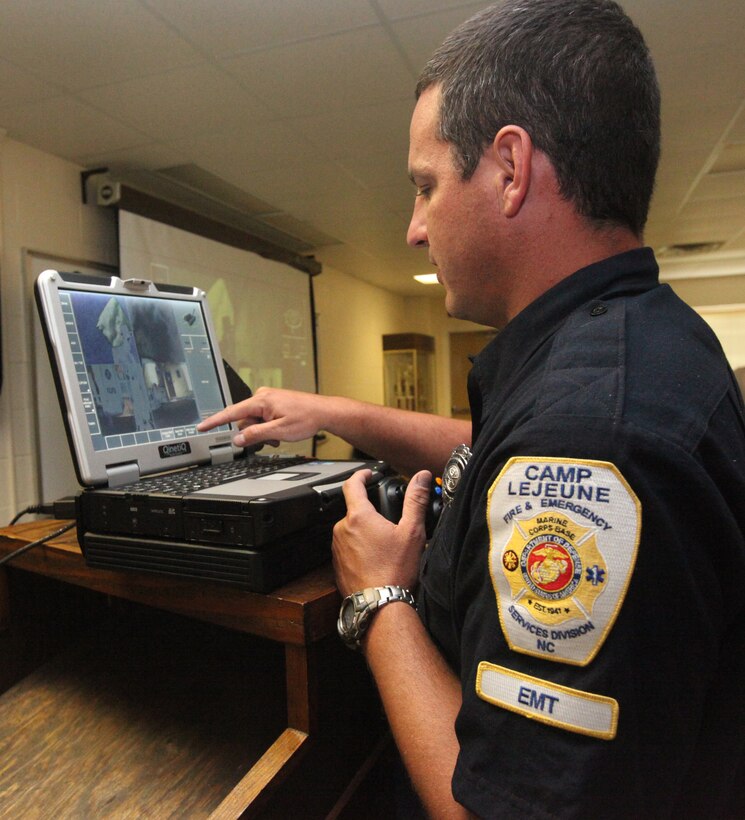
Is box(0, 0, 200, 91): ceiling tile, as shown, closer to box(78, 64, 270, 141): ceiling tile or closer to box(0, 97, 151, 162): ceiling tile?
box(78, 64, 270, 141): ceiling tile

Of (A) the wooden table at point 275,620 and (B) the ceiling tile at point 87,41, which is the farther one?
(B) the ceiling tile at point 87,41

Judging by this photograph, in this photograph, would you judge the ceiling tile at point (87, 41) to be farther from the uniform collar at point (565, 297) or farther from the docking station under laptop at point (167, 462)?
the uniform collar at point (565, 297)

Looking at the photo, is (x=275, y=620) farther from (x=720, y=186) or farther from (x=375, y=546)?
(x=720, y=186)

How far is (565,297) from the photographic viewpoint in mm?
515

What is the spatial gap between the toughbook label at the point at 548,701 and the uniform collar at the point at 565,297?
0.22 meters

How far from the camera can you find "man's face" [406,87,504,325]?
55 centimetres

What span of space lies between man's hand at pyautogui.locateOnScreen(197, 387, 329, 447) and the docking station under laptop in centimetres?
3

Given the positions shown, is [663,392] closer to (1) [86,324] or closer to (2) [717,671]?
(2) [717,671]

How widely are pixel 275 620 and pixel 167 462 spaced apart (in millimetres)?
323

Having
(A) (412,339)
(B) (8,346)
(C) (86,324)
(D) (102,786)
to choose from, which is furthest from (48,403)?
(A) (412,339)

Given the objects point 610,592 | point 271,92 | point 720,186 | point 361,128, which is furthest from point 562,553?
point 720,186

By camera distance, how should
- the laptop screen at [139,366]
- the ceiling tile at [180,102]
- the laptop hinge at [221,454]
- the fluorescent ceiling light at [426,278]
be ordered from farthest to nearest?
1. the fluorescent ceiling light at [426,278]
2. the ceiling tile at [180,102]
3. the laptop hinge at [221,454]
4. the laptop screen at [139,366]

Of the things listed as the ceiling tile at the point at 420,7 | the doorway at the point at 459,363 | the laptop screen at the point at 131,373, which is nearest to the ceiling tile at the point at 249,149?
the ceiling tile at the point at 420,7

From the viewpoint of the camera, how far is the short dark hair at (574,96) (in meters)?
0.51
